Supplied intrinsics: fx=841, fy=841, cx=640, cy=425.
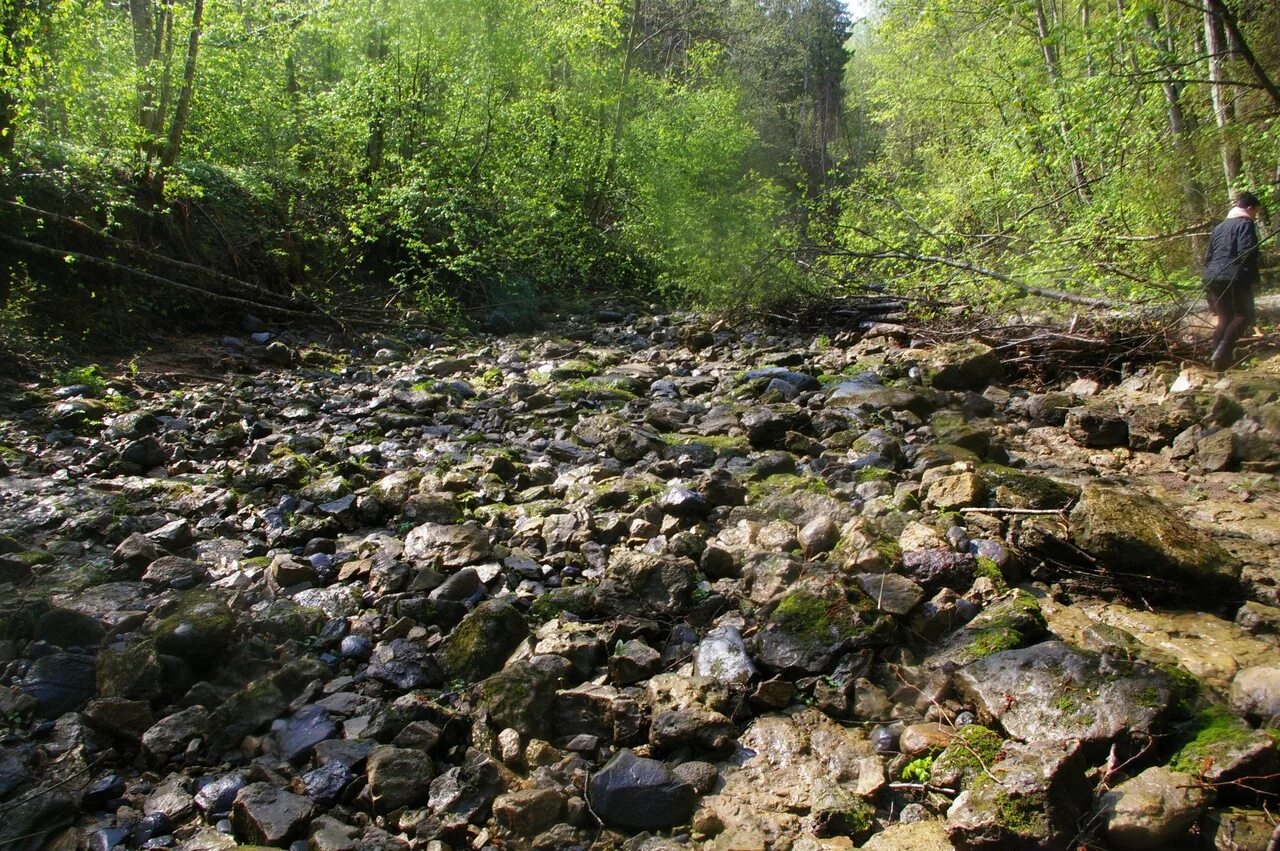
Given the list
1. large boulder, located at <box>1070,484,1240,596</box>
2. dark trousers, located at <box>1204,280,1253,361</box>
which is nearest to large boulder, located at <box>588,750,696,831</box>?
large boulder, located at <box>1070,484,1240,596</box>

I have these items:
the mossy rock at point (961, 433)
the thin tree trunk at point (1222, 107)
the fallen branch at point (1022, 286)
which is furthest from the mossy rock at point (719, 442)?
the thin tree trunk at point (1222, 107)

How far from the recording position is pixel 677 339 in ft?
39.3

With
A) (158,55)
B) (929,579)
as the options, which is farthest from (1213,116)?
(158,55)

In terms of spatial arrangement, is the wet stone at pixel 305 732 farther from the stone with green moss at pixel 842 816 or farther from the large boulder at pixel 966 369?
the large boulder at pixel 966 369

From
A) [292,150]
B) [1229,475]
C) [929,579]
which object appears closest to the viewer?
[929,579]

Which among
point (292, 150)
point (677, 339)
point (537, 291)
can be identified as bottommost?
point (677, 339)

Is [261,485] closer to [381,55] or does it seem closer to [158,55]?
[158,55]

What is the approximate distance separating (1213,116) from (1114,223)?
1271 millimetres

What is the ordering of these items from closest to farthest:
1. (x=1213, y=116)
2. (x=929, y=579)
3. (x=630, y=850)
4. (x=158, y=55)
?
(x=630, y=850) < (x=929, y=579) < (x=1213, y=116) < (x=158, y=55)

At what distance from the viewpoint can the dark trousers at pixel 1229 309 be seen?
22.3ft

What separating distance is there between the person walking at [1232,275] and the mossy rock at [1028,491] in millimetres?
3045

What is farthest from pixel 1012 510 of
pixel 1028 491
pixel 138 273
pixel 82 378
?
pixel 138 273

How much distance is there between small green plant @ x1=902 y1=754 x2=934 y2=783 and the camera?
2.81m

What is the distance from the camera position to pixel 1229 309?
22.6ft
